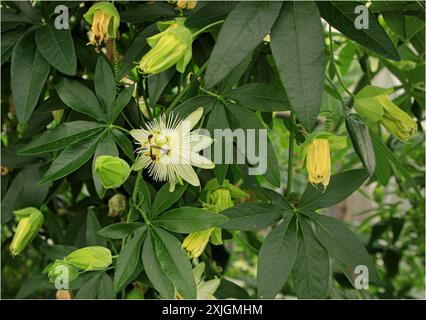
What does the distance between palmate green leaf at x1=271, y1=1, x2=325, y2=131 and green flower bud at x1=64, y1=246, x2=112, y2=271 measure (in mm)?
239

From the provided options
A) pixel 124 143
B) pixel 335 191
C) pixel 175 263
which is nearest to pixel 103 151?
pixel 124 143

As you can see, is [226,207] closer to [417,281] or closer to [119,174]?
[119,174]

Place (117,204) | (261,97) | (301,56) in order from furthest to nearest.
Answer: (117,204)
(261,97)
(301,56)

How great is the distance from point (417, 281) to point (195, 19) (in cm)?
116

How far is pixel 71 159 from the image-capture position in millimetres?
570

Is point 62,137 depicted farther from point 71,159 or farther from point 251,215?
point 251,215

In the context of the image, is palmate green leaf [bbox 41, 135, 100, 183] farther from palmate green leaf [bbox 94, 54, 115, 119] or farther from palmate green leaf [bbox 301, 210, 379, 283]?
palmate green leaf [bbox 301, 210, 379, 283]

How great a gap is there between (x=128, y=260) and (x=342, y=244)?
20 cm

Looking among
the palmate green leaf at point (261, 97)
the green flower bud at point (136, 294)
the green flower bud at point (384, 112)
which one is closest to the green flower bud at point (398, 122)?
the green flower bud at point (384, 112)

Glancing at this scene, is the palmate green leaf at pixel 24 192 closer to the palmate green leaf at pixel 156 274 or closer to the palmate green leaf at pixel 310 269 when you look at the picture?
the palmate green leaf at pixel 156 274

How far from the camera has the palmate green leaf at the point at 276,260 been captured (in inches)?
21.8

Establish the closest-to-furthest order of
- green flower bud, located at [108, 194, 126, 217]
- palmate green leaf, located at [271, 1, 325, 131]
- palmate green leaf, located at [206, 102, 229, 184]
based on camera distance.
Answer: palmate green leaf, located at [271, 1, 325, 131], palmate green leaf, located at [206, 102, 229, 184], green flower bud, located at [108, 194, 126, 217]

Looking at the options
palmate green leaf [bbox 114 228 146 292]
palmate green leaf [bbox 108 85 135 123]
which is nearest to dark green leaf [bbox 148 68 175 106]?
palmate green leaf [bbox 108 85 135 123]

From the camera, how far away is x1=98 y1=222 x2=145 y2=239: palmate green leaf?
1.87 feet
